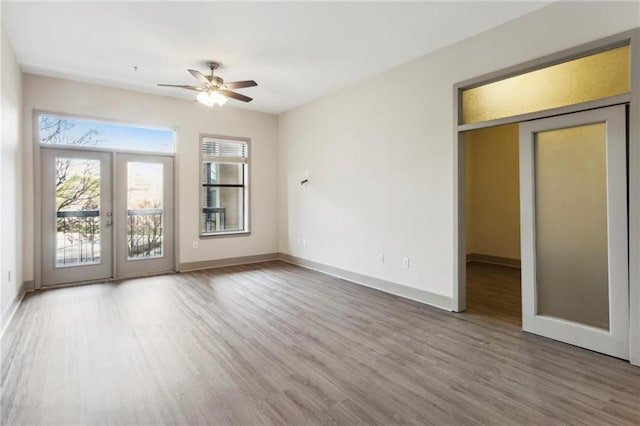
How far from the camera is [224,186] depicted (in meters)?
6.80

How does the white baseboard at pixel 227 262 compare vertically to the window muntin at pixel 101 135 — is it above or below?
below

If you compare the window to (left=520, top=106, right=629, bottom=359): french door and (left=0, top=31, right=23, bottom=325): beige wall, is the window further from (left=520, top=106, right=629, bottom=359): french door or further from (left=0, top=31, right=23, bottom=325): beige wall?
(left=520, top=106, right=629, bottom=359): french door

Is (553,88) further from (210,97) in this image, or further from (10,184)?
(10,184)

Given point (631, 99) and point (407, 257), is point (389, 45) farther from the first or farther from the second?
point (407, 257)

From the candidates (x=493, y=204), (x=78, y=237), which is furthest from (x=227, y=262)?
(x=493, y=204)

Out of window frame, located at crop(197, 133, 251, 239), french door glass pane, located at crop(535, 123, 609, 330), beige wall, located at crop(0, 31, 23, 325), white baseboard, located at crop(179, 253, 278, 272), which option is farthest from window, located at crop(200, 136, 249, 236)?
french door glass pane, located at crop(535, 123, 609, 330)

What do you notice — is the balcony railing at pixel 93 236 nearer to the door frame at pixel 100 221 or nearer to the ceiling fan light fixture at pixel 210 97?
the door frame at pixel 100 221

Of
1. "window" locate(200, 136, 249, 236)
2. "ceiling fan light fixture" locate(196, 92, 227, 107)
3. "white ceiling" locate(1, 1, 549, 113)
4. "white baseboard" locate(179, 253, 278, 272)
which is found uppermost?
"white ceiling" locate(1, 1, 549, 113)

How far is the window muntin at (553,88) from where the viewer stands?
281 centimetres

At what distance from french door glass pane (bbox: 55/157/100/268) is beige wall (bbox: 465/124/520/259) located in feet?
22.9

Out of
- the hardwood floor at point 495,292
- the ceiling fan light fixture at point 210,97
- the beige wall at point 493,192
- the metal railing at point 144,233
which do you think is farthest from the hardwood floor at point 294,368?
the beige wall at point 493,192

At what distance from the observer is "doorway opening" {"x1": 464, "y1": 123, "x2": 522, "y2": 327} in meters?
6.53

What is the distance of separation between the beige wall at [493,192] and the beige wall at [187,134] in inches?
169

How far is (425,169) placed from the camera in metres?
4.25
